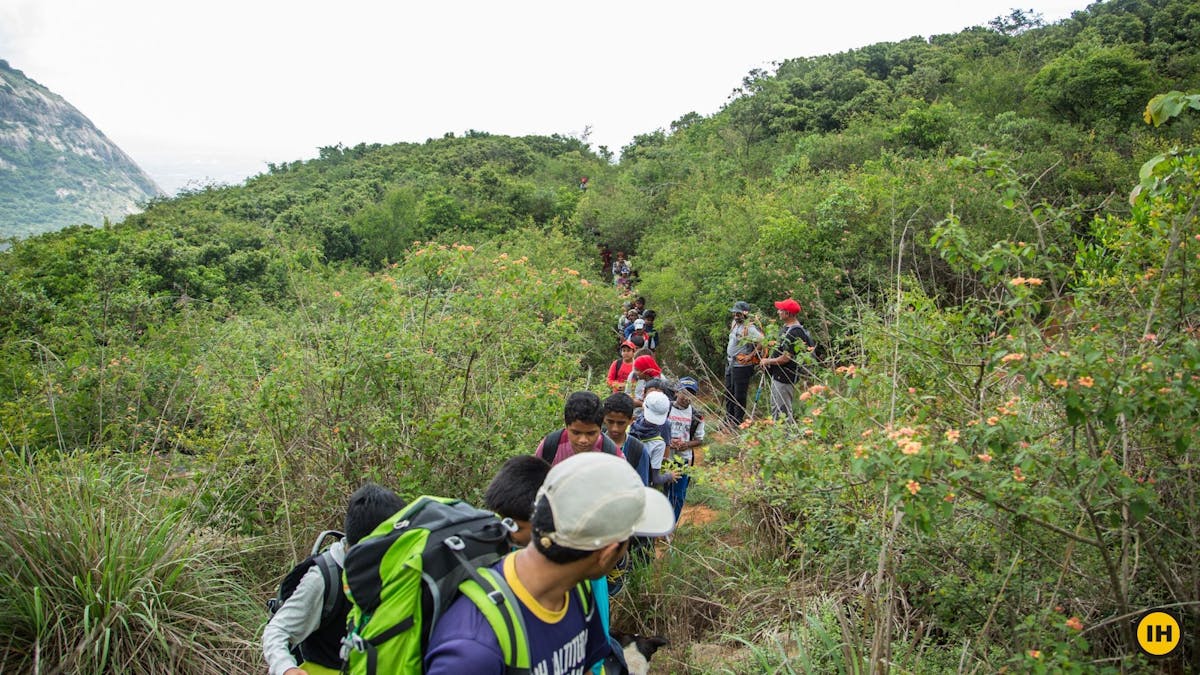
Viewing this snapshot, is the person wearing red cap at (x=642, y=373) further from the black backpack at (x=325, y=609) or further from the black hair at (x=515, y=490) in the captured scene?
the black backpack at (x=325, y=609)

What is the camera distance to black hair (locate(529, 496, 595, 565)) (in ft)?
5.08

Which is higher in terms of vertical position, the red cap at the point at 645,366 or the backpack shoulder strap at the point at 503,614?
the backpack shoulder strap at the point at 503,614

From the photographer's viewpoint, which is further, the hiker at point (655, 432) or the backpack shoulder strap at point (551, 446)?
the hiker at point (655, 432)

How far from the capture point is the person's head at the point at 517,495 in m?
2.17

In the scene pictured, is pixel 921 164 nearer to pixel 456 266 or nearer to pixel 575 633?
pixel 456 266

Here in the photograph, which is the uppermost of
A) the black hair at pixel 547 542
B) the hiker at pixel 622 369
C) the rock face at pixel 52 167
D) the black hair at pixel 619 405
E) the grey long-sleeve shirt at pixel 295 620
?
the rock face at pixel 52 167

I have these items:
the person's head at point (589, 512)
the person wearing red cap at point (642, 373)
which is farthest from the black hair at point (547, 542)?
the person wearing red cap at point (642, 373)

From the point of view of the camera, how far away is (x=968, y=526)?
10.6ft

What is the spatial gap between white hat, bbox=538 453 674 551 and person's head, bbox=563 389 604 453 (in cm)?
176

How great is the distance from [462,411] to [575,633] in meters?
2.74

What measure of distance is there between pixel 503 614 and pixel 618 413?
2.41 meters

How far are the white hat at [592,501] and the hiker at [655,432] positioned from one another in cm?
266

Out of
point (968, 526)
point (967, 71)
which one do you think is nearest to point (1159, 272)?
point (968, 526)

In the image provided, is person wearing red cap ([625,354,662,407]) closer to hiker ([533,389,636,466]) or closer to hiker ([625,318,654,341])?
hiker ([533,389,636,466])
